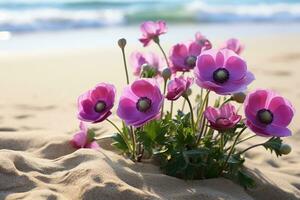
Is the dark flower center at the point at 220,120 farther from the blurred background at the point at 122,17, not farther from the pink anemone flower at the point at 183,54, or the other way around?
the blurred background at the point at 122,17

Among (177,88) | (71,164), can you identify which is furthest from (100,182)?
(177,88)

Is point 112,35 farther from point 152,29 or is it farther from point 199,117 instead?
point 199,117

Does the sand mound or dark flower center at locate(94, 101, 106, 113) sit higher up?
dark flower center at locate(94, 101, 106, 113)

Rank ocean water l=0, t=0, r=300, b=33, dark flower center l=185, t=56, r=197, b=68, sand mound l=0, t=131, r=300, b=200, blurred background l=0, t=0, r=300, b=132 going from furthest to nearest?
ocean water l=0, t=0, r=300, b=33 → blurred background l=0, t=0, r=300, b=132 → dark flower center l=185, t=56, r=197, b=68 → sand mound l=0, t=131, r=300, b=200

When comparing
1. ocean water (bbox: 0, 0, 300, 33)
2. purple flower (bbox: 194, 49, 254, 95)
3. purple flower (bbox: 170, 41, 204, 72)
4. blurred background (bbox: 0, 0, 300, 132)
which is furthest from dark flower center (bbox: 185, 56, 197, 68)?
ocean water (bbox: 0, 0, 300, 33)

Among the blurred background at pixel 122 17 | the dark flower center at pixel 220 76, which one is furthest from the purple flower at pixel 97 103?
the blurred background at pixel 122 17

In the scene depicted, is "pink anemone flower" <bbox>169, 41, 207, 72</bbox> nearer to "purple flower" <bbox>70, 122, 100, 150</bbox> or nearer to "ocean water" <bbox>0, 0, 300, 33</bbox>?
"purple flower" <bbox>70, 122, 100, 150</bbox>
